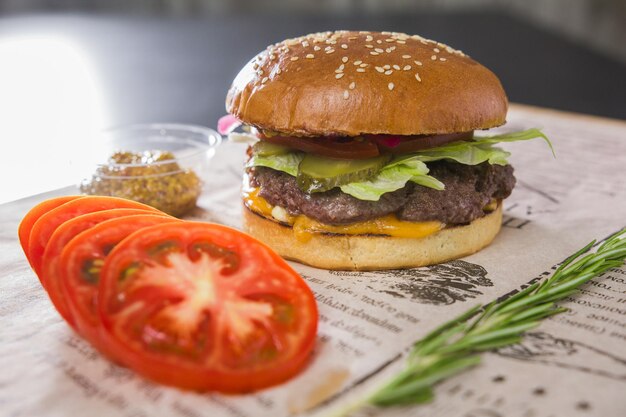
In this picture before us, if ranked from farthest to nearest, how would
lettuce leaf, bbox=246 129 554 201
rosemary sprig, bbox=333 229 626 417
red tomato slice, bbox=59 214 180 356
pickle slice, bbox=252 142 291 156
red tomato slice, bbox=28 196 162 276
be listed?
pickle slice, bbox=252 142 291 156, lettuce leaf, bbox=246 129 554 201, red tomato slice, bbox=28 196 162 276, red tomato slice, bbox=59 214 180 356, rosemary sprig, bbox=333 229 626 417

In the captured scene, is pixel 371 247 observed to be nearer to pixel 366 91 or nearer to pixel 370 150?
pixel 370 150

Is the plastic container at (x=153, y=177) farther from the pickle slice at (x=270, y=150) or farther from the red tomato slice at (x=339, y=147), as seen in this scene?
the red tomato slice at (x=339, y=147)

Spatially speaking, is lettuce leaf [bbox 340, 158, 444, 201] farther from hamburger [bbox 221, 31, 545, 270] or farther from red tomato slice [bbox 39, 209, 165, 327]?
red tomato slice [bbox 39, 209, 165, 327]

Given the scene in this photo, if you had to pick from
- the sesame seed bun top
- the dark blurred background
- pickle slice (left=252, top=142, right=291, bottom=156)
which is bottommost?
the dark blurred background

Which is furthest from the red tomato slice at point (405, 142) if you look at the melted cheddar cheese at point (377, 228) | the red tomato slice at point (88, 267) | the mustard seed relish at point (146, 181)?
the mustard seed relish at point (146, 181)

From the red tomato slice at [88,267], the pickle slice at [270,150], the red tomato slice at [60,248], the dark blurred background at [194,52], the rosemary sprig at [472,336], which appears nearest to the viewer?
the rosemary sprig at [472,336]

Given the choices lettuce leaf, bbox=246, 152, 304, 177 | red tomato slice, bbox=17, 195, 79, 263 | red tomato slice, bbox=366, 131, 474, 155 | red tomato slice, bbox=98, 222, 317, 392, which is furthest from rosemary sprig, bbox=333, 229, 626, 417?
red tomato slice, bbox=17, 195, 79, 263

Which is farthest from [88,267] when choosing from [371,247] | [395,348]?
[371,247]

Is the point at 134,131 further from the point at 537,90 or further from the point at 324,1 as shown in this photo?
the point at 324,1
